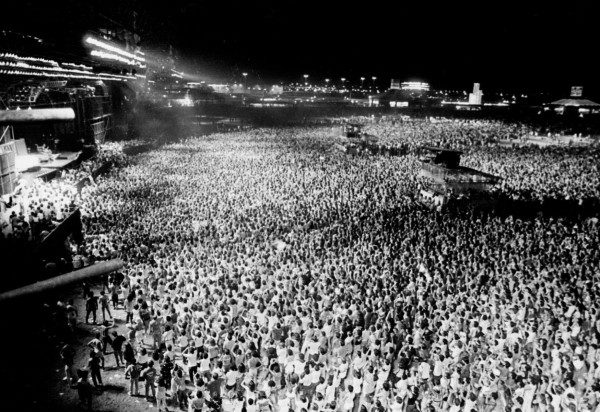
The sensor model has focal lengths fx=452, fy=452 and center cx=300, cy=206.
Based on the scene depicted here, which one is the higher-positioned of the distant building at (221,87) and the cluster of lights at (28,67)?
the distant building at (221,87)

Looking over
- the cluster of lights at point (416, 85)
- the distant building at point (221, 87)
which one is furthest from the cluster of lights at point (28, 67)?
the cluster of lights at point (416, 85)

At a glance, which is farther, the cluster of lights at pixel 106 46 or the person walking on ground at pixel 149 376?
the cluster of lights at pixel 106 46

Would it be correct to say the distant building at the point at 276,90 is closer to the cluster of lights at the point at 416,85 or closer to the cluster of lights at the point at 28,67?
the cluster of lights at the point at 416,85

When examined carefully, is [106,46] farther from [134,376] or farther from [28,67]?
[134,376]

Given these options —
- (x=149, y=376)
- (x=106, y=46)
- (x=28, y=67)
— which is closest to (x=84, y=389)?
(x=149, y=376)

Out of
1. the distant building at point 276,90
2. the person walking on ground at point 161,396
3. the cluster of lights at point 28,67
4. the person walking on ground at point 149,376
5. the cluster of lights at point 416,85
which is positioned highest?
the cluster of lights at point 416,85

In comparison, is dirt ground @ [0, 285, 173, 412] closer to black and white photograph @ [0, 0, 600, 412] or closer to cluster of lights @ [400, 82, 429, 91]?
black and white photograph @ [0, 0, 600, 412]

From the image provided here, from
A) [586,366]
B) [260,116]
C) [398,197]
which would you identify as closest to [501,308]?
[586,366]

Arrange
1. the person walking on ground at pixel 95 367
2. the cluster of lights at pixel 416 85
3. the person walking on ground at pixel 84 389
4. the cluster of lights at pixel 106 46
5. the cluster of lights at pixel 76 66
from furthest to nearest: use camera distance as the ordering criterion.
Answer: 1. the cluster of lights at pixel 416 85
2. the cluster of lights at pixel 106 46
3. the cluster of lights at pixel 76 66
4. the person walking on ground at pixel 95 367
5. the person walking on ground at pixel 84 389

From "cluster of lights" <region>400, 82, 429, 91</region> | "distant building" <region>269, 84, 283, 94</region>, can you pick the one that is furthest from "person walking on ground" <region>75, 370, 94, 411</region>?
"cluster of lights" <region>400, 82, 429, 91</region>
